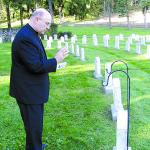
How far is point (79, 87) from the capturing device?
43.0ft

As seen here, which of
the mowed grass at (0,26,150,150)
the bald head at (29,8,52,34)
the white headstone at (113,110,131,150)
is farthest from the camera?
the mowed grass at (0,26,150,150)

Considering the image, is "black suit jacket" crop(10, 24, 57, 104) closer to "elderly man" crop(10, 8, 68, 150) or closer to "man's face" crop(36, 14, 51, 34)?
"elderly man" crop(10, 8, 68, 150)

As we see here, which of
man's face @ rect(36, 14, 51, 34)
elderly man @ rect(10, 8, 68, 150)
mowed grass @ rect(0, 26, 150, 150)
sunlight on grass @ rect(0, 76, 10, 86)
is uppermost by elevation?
man's face @ rect(36, 14, 51, 34)

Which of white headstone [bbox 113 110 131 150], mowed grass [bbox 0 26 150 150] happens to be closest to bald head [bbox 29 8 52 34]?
white headstone [bbox 113 110 131 150]

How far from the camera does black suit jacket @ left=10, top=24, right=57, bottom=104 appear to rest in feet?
19.6

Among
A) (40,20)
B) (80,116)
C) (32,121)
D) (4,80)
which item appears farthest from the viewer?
(4,80)

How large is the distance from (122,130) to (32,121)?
134cm

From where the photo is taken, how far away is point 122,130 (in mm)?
5984

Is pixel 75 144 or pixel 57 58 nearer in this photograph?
pixel 57 58

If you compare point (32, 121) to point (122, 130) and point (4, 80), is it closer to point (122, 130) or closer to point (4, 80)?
point (122, 130)

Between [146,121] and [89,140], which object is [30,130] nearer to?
Answer: [89,140]

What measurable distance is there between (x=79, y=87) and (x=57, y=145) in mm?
5455

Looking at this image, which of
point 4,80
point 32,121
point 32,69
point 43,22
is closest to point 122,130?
point 32,121

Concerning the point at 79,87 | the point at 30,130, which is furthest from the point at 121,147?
the point at 79,87
